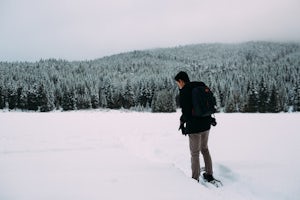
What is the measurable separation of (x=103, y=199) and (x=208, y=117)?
8.99 feet

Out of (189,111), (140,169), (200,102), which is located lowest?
(140,169)

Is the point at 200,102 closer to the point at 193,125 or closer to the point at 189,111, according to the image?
the point at 189,111

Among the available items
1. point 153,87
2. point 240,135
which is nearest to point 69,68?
point 153,87

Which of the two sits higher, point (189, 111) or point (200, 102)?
point (200, 102)

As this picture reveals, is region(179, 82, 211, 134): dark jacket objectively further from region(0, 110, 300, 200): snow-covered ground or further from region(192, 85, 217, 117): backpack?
region(0, 110, 300, 200): snow-covered ground

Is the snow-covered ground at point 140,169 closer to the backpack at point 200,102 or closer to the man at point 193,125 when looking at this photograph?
the man at point 193,125

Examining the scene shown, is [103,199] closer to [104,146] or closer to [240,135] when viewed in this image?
[104,146]

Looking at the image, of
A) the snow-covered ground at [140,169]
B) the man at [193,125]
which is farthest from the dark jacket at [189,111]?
the snow-covered ground at [140,169]

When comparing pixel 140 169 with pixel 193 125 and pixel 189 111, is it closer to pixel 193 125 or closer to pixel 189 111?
pixel 193 125

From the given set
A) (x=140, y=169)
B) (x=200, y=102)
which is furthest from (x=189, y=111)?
(x=140, y=169)

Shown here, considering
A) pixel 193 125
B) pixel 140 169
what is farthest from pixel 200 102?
pixel 140 169

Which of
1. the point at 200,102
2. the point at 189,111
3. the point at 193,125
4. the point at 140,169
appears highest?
the point at 200,102

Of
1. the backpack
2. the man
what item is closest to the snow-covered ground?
the man

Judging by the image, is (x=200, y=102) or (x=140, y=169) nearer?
(x=200, y=102)
